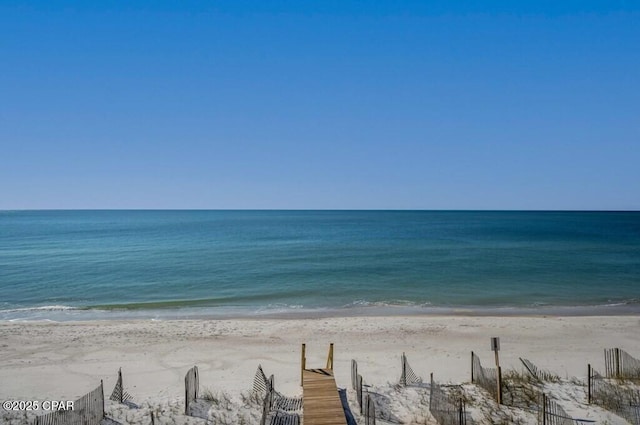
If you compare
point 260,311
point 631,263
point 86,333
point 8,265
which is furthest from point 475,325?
point 8,265

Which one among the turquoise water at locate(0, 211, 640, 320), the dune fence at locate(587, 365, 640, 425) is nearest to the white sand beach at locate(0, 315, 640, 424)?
the dune fence at locate(587, 365, 640, 425)

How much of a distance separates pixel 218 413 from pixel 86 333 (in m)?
16.0

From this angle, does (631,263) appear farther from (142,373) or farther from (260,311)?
(142,373)

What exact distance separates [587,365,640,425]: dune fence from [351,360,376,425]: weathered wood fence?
7450mm

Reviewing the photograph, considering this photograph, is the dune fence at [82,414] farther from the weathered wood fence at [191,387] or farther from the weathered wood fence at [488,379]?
the weathered wood fence at [488,379]

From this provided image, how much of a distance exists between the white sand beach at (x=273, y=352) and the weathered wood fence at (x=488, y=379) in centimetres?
120

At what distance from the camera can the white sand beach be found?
1572 cm

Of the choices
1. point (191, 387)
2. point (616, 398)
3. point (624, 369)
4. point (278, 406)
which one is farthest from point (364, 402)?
point (624, 369)

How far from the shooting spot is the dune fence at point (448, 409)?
37.4 feet

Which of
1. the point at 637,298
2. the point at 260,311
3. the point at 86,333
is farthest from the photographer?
the point at 637,298

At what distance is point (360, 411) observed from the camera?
13227 mm

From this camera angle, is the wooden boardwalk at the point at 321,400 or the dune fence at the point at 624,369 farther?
the dune fence at the point at 624,369

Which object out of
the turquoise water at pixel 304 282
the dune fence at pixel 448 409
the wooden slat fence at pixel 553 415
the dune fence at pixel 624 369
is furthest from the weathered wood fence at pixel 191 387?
the turquoise water at pixel 304 282

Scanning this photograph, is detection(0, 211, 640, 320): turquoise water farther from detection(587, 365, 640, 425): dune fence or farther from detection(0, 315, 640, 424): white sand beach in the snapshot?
detection(587, 365, 640, 425): dune fence
